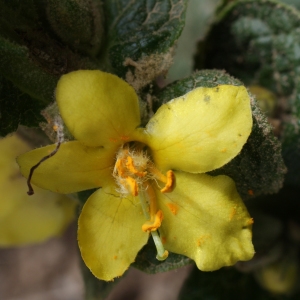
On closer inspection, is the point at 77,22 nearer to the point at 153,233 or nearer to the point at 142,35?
the point at 142,35

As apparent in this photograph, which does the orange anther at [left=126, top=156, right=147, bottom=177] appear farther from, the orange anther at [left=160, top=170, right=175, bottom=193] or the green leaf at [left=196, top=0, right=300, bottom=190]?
the green leaf at [left=196, top=0, right=300, bottom=190]

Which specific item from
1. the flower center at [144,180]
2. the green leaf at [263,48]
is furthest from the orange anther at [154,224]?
the green leaf at [263,48]

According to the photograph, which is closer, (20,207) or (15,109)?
(15,109)

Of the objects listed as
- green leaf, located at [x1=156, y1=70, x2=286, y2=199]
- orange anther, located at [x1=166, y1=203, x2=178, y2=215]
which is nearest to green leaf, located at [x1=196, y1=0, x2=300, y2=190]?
green leaf, located at [x1=156, y1=70, x2=286, y2=199]

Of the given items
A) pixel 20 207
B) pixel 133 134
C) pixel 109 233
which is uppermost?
pixel 133 134

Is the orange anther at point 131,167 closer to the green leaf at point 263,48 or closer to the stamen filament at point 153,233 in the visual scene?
the stamen filament at point 153,233

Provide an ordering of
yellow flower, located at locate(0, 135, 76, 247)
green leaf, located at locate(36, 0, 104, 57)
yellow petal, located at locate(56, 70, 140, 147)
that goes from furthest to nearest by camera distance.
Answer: yellow flower, located at locate(0, 135, 76, 247) → green leaf, located at locate(36, 0, 104, 57) → yellow petal, located at locate(56, 70, 140, 147)

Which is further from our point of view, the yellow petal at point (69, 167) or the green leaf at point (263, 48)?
the green leaf at point (263, 48)

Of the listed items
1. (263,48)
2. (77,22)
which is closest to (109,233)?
(77,22)
